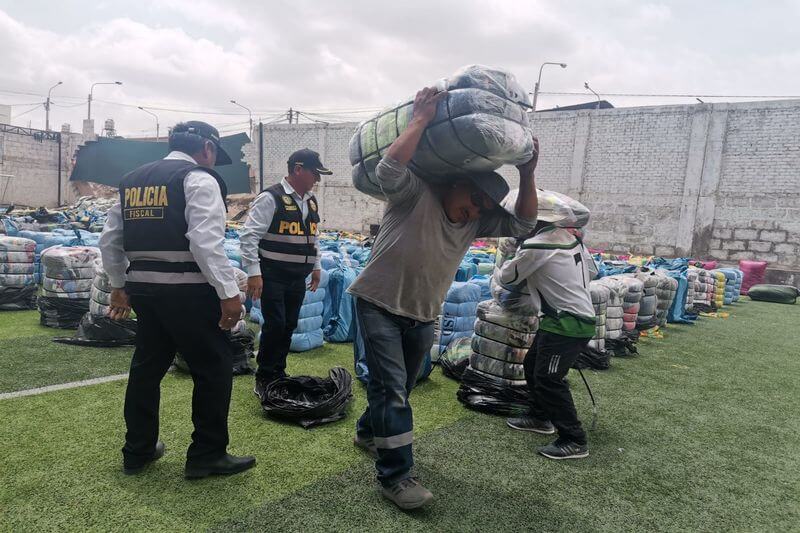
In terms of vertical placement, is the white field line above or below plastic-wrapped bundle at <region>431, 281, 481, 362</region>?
below

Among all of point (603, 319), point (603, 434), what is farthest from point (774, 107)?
point (603, 434)

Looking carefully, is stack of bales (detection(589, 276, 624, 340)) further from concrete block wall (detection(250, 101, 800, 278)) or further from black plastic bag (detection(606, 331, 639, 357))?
concrete block wall (detection(250, 101, 800, 278))

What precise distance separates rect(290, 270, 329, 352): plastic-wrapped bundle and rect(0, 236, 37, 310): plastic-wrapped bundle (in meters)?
3.74

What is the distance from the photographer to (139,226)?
7.76 feet

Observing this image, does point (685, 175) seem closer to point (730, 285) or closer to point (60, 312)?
point (730, 285)

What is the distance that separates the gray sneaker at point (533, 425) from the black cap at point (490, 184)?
1.79m

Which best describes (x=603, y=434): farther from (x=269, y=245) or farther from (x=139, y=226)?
(x=139, y=226)

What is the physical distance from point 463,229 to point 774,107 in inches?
685

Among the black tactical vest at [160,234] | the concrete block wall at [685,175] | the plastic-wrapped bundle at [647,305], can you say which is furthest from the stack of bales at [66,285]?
the concrete block wall at [685,175]

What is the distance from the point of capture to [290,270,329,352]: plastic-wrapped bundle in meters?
4.98

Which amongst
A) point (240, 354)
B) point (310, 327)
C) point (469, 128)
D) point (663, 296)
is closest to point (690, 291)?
point (663, 296)

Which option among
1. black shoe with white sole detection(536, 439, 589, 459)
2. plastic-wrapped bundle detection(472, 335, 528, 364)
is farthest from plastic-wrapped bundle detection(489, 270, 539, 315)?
black shoe with white sole detection(536, 439, 589, 459)

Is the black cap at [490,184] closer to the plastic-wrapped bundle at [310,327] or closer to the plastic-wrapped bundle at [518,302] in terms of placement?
the plastic-wrapped bundle at [518,302]

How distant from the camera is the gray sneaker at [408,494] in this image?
2.29m
